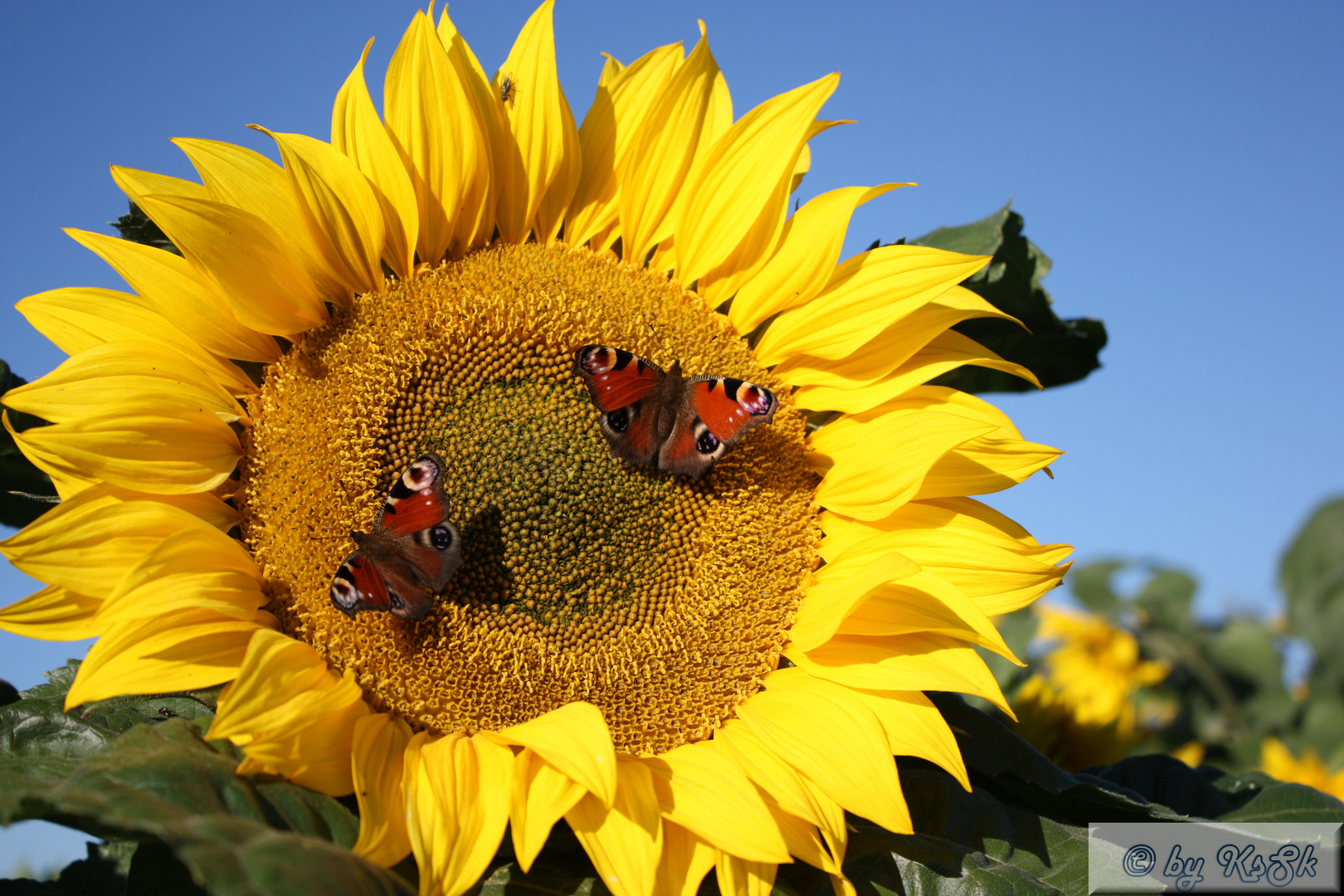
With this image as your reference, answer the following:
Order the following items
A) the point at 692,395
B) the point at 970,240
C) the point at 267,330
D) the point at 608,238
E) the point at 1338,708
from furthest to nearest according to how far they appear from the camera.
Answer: the point at 1338,708
the point at 970,240
the point at 608,238
the point at 692,395
the point at 267,330

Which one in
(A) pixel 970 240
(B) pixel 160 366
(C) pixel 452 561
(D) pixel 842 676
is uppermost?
(A) pixel 970 240

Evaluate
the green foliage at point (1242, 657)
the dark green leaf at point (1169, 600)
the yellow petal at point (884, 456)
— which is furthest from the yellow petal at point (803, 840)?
the dark green leaf at point (1169, 600)

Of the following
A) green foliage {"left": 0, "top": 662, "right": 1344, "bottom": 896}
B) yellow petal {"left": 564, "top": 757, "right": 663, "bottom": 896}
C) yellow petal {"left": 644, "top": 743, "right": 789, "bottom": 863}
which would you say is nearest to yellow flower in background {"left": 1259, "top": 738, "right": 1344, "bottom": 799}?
green foliage {"left": 0, "top": 662, "right": 1344, "bottom": 896}

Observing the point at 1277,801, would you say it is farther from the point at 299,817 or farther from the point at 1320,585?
the point at 1320,585

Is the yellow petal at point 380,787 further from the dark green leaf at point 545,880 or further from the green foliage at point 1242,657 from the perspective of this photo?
the green foliage at point 1242,657

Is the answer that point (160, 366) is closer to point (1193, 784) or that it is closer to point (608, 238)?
point (608, 238)

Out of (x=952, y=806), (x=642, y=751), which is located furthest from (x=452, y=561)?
(x=952, y=806)
